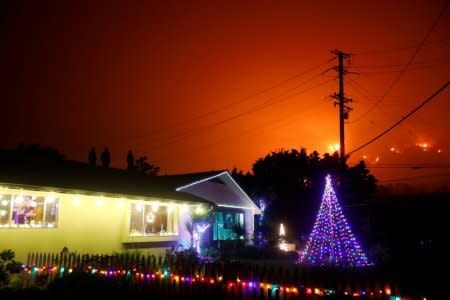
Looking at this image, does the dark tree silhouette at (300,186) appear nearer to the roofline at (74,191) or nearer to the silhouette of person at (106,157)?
the silhouette of person at (106,157)

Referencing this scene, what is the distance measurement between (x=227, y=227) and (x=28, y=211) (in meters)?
13.2

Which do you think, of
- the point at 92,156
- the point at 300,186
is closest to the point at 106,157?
the point at 92,156

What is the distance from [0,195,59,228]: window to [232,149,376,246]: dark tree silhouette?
16.6 m

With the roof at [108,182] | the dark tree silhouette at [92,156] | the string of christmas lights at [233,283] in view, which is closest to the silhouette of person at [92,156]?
the dark tree silhouette at [92,156]

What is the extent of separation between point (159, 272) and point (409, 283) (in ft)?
16.4

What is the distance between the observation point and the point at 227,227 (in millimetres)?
26016

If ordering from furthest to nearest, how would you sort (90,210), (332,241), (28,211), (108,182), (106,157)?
(106,157)
(108,182)
(332,241)
(90,210)
(28,211)

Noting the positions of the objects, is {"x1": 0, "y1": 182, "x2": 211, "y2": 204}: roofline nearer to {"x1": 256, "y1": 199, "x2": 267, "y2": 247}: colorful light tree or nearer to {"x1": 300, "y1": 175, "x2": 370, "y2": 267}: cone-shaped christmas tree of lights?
{"x1": 300, "y1": 175, "x2": 370, "y2": 267}: cone-shaped christmas tree of lights

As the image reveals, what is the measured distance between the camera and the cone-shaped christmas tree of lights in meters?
17.0

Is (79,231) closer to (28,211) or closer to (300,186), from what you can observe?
(28,211)

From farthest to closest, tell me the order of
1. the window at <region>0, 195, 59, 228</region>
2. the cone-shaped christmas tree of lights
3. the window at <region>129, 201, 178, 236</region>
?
1. the window at <region>129, 201, 178, 236</region>
2. the cone-shaped christmas tree of lights
3. the window at <region>0, 195, 59, 228</region>

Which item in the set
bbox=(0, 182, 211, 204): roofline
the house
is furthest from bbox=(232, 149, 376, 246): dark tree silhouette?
bbox=(0, 182, 211, 204): roofline

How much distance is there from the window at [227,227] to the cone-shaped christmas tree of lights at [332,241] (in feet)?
23.9

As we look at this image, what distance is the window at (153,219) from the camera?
18656 mm
